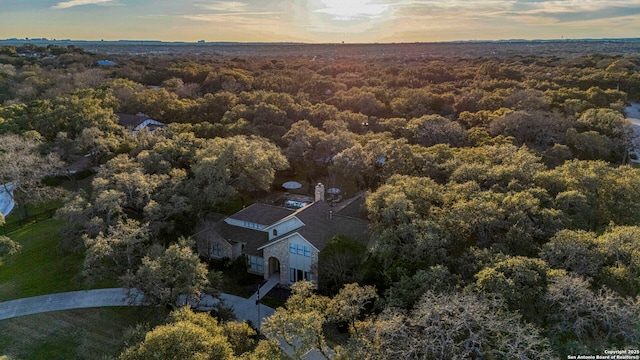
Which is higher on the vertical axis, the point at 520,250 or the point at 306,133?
the point at 306,133

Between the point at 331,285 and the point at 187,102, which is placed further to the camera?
the point at 187,102

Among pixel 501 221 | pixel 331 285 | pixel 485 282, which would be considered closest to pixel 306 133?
pixel 331 285

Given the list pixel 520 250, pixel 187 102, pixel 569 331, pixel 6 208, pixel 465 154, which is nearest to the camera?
pixel 569 331

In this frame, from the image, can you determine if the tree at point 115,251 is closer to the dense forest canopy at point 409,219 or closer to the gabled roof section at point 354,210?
the dense forest canopy at point 409,219

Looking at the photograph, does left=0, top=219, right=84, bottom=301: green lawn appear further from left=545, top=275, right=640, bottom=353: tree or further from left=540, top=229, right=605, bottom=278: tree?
left=540, top=229, right=605, bottom=278: tree

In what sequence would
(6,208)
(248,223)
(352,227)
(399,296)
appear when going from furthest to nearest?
1. (6,208)
2. (248,223)
3. (352,227)
4. (399,296)

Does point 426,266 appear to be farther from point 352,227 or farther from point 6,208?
point 6,208

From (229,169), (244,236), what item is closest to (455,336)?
(244,236)

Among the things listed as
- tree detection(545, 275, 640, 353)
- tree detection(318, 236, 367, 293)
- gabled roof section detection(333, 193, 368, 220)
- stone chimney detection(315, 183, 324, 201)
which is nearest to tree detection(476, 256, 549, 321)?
tree detection(545, 275, 640, 353)

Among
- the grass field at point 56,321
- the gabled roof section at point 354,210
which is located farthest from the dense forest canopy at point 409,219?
the grass field at point 56,321
